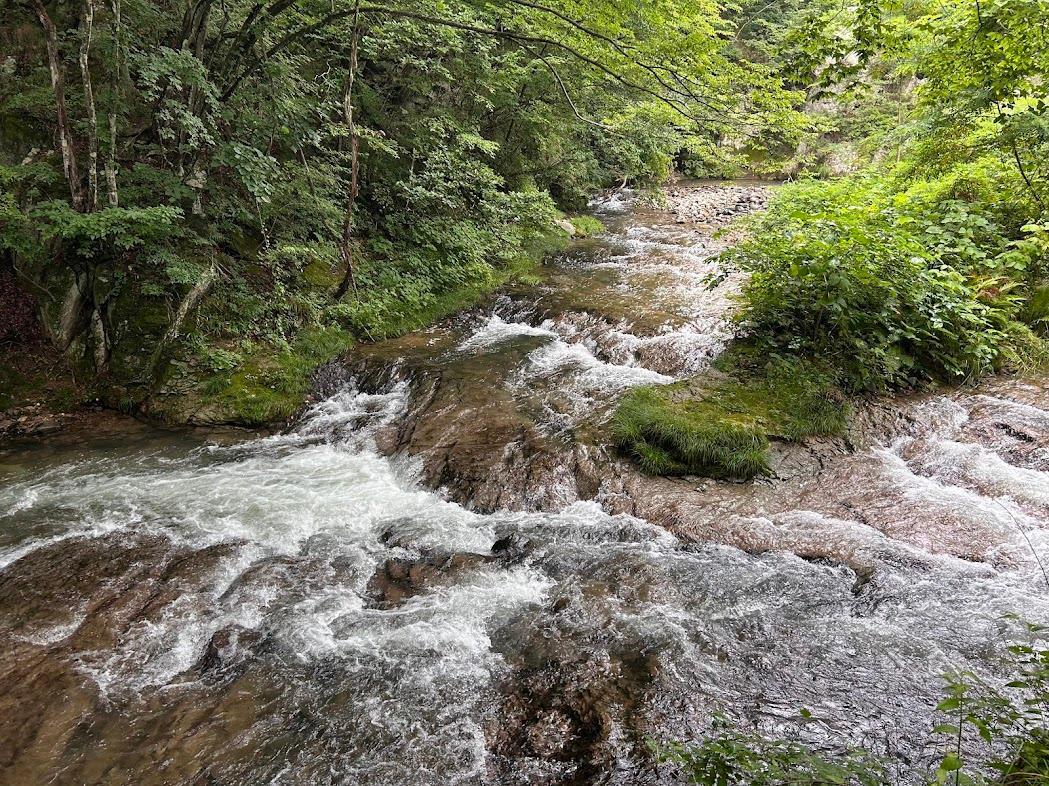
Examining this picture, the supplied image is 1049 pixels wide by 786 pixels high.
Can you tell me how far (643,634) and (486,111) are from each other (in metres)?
13.6

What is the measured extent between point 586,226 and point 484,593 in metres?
14.8

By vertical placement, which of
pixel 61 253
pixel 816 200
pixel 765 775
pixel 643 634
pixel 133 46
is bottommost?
pixel 643 634

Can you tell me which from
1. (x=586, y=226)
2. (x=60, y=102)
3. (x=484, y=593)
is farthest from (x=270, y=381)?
(x=586, y=226)

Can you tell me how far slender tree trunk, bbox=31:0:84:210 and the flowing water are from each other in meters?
3.27

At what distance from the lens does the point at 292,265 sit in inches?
392

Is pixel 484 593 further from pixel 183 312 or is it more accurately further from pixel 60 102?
pixel 60 102

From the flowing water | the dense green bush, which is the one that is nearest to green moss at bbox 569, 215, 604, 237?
the dense green bush

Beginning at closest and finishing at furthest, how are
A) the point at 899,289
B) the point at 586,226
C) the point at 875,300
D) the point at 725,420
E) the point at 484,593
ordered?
the point at 484,593 < the point at 725,420 < the point at 899,289 < the point at 875,300 < the point at 586,226

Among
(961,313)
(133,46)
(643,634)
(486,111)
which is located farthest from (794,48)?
(486,111)

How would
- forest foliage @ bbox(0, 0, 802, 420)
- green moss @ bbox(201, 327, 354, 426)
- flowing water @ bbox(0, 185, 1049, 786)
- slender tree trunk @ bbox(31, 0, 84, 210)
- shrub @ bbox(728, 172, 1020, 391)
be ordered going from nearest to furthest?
flowing water @ bbox(0, 185, 1049, 786) → slender tree trunk @ bbox(31, 0, 84, 210) → forest foliage @ bbox(0, 0, 802, 420) → shrub @ bbox(728, 172, 1020, 391) → green moss @ bbox(201, 327, 354, 426)

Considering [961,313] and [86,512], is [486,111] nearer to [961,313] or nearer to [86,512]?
[961,313]

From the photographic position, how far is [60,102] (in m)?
6.75

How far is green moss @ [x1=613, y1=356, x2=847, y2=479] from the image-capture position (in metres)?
6.35

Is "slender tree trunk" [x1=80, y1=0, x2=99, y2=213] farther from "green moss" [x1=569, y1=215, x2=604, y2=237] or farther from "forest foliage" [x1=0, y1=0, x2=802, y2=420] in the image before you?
"green moss" [x1=569, y1=215, x2=604, y2=237]
